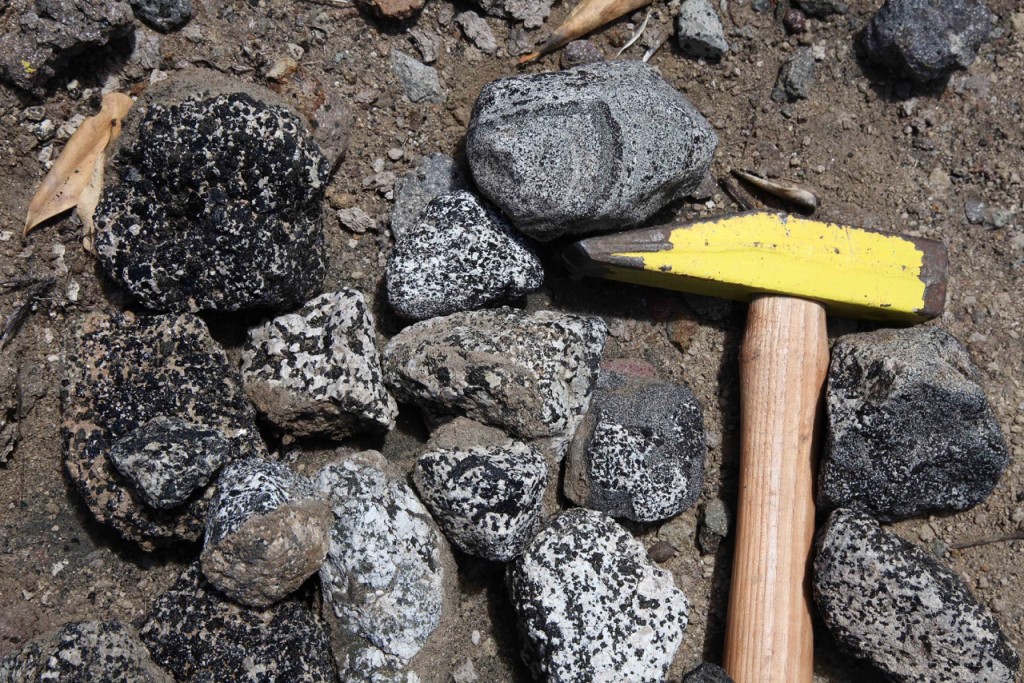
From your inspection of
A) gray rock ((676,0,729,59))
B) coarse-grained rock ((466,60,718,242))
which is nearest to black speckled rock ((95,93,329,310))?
coarse-grained rock ((466,60,718,242))

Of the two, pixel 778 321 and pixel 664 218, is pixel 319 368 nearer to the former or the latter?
Result: pixel 664 218

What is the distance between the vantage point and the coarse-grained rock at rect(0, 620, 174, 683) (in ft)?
7.57

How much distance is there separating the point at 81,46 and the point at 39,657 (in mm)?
1615

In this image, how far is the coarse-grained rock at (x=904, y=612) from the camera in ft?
7.91

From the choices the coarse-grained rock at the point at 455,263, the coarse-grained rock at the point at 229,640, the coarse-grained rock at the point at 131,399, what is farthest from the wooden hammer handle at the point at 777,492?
the coarse-grained rock at the point at 131,399

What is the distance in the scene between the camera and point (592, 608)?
242 centimetres

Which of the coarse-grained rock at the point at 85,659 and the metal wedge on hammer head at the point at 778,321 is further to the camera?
the metal wedge on hammer head at the point at 778,321

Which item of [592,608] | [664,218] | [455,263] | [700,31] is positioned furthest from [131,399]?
[700,31]

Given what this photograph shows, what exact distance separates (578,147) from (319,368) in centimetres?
91

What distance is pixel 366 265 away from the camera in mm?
2695

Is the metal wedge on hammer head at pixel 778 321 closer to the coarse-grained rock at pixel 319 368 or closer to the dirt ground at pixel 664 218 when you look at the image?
the dirt ground at pixel 664 218

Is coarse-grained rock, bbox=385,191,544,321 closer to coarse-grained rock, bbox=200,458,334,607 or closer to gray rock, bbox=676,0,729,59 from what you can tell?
coarse-grained rock, bbox=200,458,334,607

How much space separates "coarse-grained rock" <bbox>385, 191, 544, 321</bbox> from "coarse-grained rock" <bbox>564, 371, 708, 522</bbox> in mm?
444

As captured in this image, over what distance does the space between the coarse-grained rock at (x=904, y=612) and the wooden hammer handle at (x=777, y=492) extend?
10 centimetres
